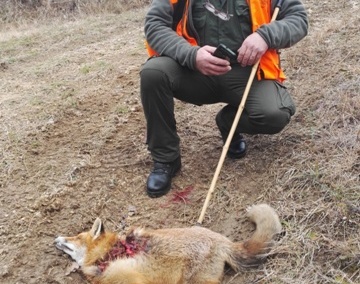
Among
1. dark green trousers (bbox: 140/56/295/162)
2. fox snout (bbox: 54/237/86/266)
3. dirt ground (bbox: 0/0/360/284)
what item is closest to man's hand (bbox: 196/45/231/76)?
dark green trousers (bbox: 140/56/295/162)

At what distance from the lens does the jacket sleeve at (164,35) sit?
3.66m

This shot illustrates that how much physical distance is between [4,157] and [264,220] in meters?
2.51

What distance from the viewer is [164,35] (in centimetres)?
373

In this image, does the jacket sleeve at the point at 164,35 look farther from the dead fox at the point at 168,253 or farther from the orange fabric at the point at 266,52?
the dead fox at the point at 168,253

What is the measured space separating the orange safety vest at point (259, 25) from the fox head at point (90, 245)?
166 cm

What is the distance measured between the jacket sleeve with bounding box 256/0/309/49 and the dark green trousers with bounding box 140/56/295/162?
1.13ft

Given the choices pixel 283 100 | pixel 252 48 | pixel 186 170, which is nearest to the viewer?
pixel 252 48

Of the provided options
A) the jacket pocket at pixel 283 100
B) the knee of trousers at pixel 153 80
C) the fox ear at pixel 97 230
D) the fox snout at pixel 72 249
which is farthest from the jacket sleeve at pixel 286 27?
the fox snout at pixel 72 249

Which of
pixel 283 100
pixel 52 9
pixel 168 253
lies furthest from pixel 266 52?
pixel 52 9

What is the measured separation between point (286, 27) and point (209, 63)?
68cm

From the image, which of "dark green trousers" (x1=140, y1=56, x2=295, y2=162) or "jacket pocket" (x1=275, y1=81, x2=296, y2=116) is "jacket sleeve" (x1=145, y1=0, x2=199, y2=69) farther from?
"jacket pocket" (x1=275, y1=81, x2=296, y2=116)

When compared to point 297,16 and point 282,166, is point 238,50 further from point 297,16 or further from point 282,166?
point 282,166

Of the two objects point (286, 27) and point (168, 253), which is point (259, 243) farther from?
point (286, 27)

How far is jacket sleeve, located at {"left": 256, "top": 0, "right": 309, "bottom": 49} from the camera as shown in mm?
3551
